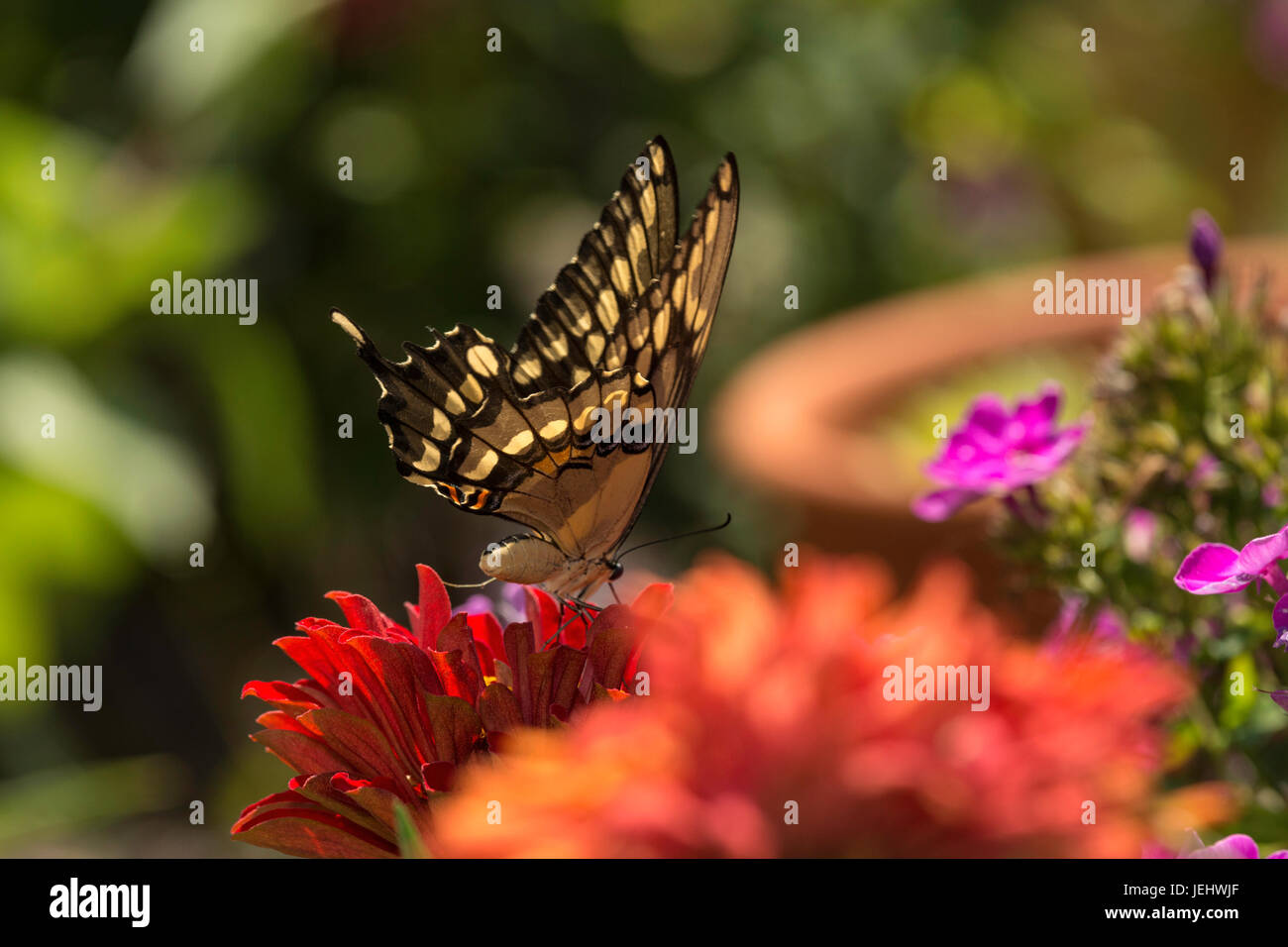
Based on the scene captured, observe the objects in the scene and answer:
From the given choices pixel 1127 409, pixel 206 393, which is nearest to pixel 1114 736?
pixel 1127 409

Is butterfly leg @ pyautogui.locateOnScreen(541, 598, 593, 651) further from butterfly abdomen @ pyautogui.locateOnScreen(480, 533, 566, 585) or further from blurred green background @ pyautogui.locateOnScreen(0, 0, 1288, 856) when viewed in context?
blurred green background @ pyautogui.locateOnScreen(0, 0, 1288, 856)

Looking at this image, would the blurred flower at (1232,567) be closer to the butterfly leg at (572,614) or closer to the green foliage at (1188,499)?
the green foliage at (1188,499)

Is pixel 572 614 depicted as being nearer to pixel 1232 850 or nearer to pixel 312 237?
pixel 1232 850

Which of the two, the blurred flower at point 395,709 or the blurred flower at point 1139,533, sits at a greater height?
the blurred flower at point 1139,533

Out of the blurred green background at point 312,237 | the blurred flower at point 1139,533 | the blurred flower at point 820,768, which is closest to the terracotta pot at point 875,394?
the blurred green background at point 312,237

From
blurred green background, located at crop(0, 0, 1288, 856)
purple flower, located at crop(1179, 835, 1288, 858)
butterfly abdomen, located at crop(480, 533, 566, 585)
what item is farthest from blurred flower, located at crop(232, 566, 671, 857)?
blurred green background, located at crop(0, 0, 1288, 856)

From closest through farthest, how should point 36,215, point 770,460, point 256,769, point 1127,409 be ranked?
point 1127,409, point 770,460, point 36,215, point 256,769
